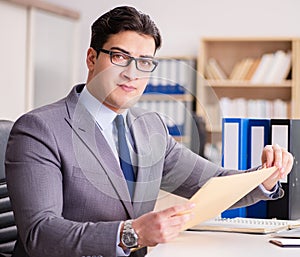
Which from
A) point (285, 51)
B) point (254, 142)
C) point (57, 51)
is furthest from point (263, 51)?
point (254, 142)

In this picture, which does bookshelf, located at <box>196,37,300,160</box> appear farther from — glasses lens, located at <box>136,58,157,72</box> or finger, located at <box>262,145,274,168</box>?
glasses lens, located at <box>136,58,157,72</box>

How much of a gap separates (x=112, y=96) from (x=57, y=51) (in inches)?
190

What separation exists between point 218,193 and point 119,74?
1.20ft

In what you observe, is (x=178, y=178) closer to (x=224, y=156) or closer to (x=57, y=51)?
(x=224, y=156)

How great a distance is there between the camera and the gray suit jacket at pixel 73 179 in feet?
5.17

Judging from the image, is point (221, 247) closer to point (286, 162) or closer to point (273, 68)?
point (286, 162)

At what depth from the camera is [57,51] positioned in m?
6.45

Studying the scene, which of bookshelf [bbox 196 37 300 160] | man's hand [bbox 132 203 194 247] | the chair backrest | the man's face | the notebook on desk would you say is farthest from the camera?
bookshelf [bbox 196 37 300 160]

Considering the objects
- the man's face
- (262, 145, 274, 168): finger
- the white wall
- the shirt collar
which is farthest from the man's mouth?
the white wall

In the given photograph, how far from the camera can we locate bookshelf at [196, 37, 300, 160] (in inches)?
253

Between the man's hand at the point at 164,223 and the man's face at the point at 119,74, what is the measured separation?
13.7 inches

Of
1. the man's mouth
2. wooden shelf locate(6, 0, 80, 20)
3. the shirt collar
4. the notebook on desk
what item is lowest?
the notebook on desk

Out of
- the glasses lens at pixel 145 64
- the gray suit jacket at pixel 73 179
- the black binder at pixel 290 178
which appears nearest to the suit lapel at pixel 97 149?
the gray suit jacket at pixel 73 179

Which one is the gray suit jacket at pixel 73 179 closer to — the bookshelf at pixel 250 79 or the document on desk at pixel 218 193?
the document on desk at pixel 218 193
